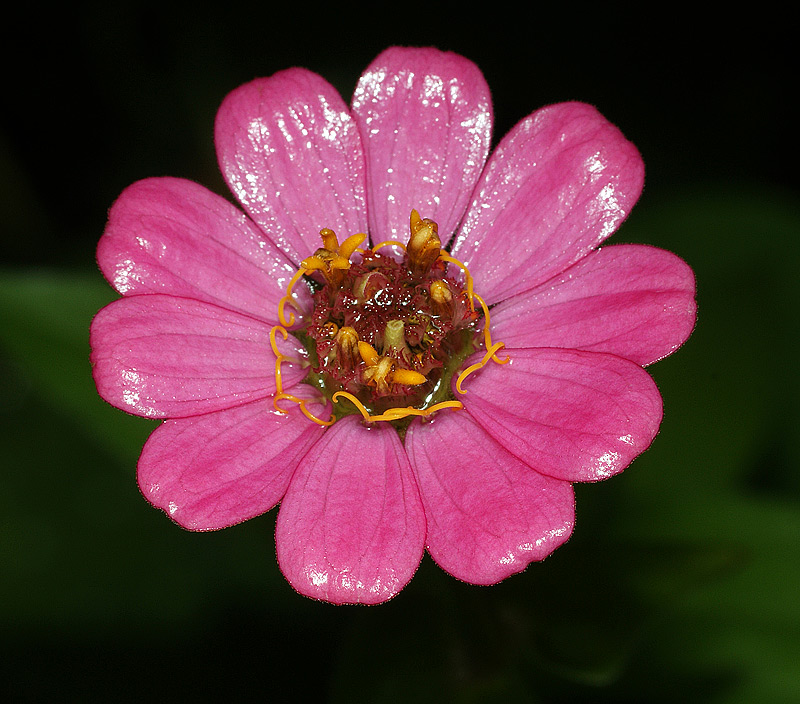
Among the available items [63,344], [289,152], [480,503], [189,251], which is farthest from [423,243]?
[63,344]

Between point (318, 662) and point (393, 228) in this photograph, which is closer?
point (393, 228)

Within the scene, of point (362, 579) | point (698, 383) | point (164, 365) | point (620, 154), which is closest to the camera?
point (362, 579)

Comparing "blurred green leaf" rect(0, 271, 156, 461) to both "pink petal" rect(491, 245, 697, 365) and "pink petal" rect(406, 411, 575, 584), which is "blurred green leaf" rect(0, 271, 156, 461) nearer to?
"pink petal" rect(406, 411, 575, 584)

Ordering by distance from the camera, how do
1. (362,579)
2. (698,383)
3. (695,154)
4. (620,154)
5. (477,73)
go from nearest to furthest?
1. (362,579)
2. (620,154)
3. (477,73)
4. (698,383)
5. (695,154)

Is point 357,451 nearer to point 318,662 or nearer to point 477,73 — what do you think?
point 477,73

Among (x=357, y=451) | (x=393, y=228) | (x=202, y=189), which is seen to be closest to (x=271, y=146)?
(x=202, y=189)

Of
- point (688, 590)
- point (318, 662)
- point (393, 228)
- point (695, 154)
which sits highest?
point (393, 228)

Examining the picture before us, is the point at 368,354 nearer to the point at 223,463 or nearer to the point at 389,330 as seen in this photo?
the point at 389,330
